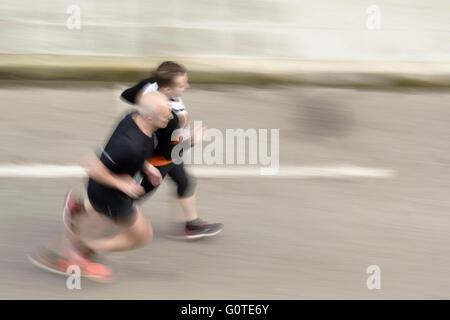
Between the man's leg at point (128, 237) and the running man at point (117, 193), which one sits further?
the man's leg at point (128, 237)

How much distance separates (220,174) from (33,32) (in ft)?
9.94

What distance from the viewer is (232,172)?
5789mm

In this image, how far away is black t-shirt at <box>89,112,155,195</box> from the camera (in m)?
3.63

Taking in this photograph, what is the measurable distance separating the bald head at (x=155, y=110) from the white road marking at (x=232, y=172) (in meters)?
1.97

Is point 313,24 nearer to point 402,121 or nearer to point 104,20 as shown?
point 402,121

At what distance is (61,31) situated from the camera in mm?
7332

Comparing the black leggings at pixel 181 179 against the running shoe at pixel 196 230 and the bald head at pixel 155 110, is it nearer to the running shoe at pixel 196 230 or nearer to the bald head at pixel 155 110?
the running shoe at pixel 196 230

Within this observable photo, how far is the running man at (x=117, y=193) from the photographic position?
366 centimetres

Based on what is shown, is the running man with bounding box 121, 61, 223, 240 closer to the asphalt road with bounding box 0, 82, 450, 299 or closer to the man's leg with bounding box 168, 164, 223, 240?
the man's leg with bounding box 168, 164, 223, 240

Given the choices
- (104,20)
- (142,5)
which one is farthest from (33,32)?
(142,5)
